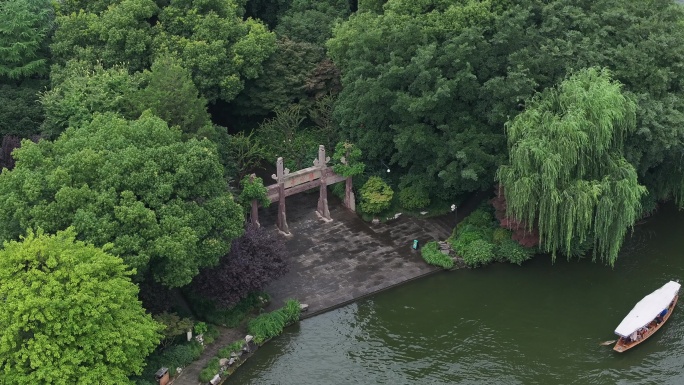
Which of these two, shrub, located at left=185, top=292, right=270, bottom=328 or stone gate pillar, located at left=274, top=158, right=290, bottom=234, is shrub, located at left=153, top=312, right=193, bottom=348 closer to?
shrub, located at left=185, top=292, right=270, bottom=328

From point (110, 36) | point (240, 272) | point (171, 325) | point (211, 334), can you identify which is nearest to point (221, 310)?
point (211, 334)

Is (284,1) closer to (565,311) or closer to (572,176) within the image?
(572,176)

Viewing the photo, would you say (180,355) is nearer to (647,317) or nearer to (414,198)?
(414,198)

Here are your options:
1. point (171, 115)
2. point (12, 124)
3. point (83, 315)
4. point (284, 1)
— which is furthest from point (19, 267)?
point (284, 1)

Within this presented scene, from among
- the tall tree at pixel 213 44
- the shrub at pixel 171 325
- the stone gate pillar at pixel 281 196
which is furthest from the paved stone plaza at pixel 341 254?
the tall tree at pixel 213 44

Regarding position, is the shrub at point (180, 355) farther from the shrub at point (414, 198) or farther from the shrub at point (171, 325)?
the shrub at point (414, 198)

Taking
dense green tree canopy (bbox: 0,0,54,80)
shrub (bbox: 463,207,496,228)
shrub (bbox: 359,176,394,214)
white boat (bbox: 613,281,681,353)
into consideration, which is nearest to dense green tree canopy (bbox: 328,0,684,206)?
shrub (bbox: 463,207,496,228)
